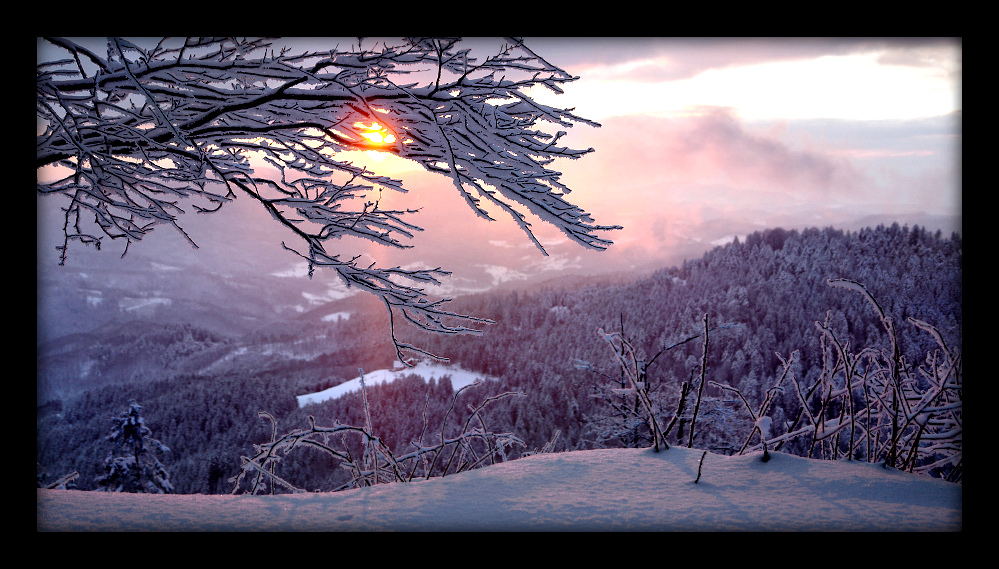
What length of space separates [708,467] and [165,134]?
3.09 metres

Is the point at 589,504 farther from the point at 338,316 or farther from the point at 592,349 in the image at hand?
the point at 338,316

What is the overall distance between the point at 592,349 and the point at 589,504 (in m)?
4.23

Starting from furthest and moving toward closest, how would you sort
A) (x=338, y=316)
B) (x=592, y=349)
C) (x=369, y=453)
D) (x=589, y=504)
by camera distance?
(x=592, y=349)
(x=338, y=316)
(x=369, y=453)
(x=589, y=504)

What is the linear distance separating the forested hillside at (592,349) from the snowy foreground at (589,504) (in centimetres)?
59

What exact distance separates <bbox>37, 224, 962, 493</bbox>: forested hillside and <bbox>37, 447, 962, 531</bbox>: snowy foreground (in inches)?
23.0

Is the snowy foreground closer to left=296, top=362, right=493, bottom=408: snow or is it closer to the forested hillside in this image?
the forested hillside

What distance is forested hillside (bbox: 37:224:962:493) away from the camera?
2.70 m

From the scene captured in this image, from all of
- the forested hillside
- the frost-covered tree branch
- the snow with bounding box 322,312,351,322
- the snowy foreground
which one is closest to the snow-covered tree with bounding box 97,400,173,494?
the forested hillside

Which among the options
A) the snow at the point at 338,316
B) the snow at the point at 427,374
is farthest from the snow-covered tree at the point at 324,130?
the snow at the point at 338,316

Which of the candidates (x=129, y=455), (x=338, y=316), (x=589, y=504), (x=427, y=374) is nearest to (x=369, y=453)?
(x=427, y=374)

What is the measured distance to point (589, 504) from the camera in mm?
1553

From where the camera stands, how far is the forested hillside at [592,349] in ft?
8.86

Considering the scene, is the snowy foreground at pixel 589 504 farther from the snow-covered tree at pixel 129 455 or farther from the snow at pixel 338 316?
the snow at pixel 338 316
